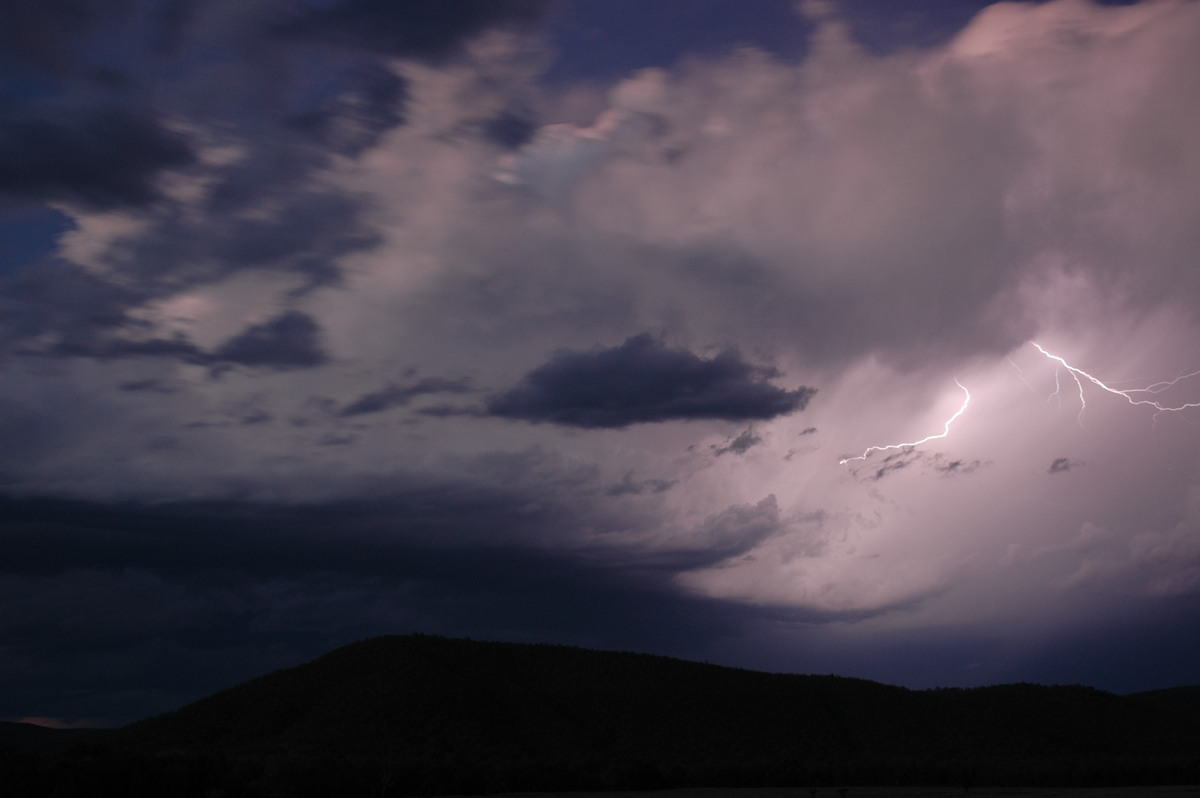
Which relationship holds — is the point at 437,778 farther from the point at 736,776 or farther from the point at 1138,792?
the point at 1138,792

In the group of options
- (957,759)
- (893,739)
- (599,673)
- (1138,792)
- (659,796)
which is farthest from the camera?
(599,673)

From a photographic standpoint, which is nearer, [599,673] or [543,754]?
[543,754]

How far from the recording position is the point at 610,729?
267 feet

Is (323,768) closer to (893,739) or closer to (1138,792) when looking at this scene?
(1138,792)

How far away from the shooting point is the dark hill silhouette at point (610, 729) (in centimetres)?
5869

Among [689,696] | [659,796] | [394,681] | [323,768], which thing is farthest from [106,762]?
[689,696]

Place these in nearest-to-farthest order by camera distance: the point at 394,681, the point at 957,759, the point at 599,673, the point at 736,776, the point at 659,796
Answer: the point at 659,796
the point at 736,776
the point at 957,759
the point at 394,681
the point at 599,673

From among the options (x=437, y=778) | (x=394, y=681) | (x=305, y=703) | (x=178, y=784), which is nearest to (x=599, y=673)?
(x=394, y=681)

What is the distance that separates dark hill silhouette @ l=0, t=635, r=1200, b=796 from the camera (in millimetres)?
58688

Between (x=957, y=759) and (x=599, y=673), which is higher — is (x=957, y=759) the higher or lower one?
the lower one

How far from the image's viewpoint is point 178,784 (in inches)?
1828

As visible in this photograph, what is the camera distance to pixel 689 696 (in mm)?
89688

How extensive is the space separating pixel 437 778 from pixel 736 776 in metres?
20.0

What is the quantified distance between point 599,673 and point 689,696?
10474 millimetres
